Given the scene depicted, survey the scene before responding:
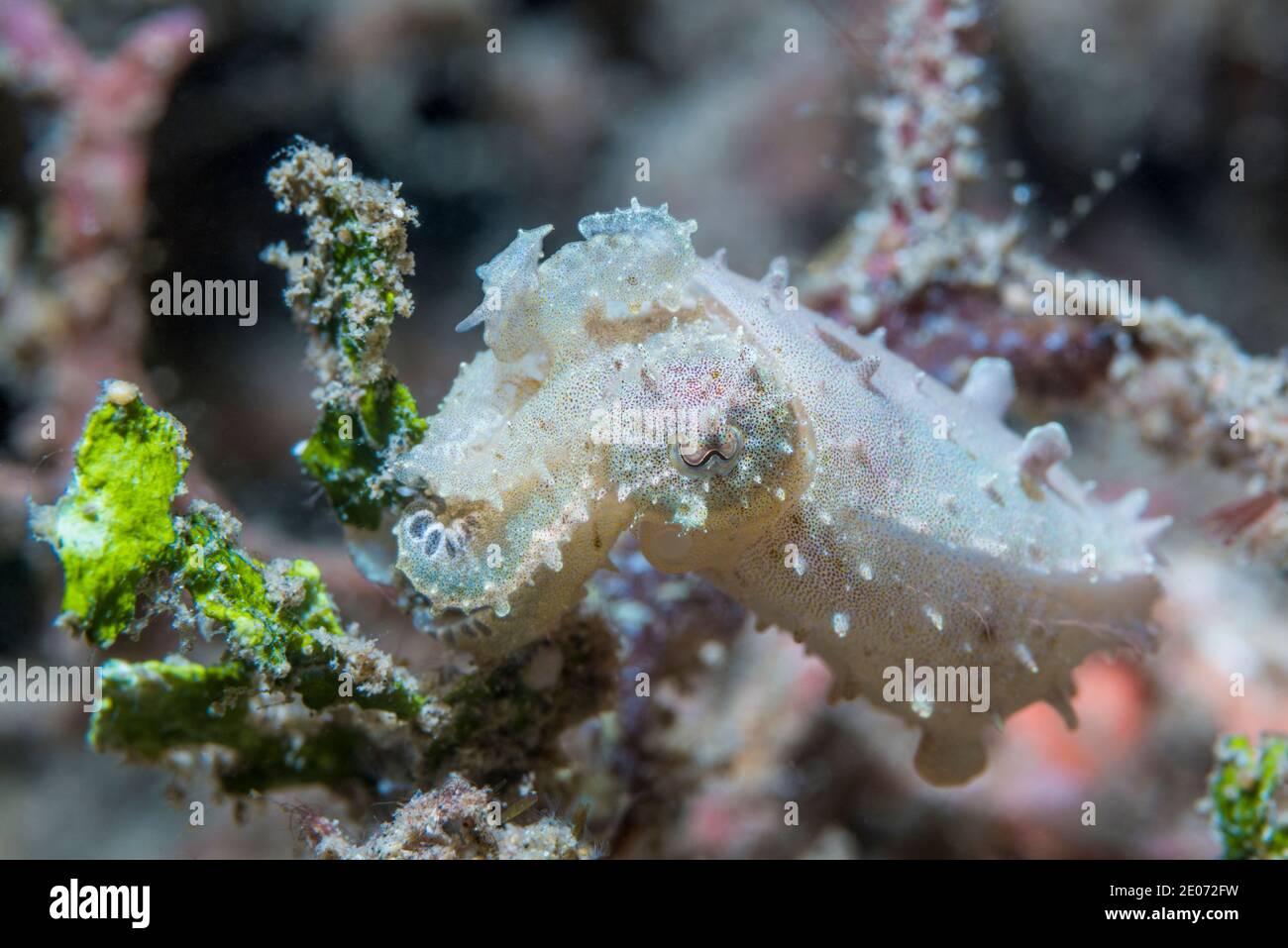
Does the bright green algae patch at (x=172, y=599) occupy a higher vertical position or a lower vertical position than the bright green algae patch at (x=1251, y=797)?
higher

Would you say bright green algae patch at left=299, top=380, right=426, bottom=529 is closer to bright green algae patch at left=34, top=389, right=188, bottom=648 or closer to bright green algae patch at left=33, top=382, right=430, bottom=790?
bright green algae patch at left=33, top=382, right=430, bottom=790

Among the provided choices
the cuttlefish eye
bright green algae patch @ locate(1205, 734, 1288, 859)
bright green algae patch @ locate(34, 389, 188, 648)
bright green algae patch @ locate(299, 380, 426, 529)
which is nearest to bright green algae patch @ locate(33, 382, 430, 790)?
bright green algae patch @ locate(34, 389, 188, 648)

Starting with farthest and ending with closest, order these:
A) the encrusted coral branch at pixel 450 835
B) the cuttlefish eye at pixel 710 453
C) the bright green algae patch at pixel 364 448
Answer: the bright green algae patch at pixel 364 448 → the encrusted coral branch at pixel 450 835 → the cuttlefish eye at pixel 710 453

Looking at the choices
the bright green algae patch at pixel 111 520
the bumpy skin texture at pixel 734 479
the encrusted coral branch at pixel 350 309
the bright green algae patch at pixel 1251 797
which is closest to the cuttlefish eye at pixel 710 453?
the bumpy skin texture at pixel 734 479

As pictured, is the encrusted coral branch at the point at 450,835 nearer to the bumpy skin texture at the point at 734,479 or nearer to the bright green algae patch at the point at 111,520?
the bumpy skin texture at the point at 734,479

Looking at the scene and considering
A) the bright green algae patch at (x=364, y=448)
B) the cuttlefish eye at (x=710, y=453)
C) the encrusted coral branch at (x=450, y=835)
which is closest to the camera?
the cuttlefish eye at (x=710, y=453)

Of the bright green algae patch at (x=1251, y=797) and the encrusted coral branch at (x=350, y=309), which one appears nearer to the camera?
the encrusted coral branch at (x=350, y=309)

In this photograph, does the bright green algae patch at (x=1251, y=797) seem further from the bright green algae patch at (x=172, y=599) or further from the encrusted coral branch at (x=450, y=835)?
the bright green algae patch at (x=172, y=599)

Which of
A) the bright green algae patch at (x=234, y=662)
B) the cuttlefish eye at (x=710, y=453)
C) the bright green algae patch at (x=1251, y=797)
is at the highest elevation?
the cuttlefish eye at (x=710, y=453)

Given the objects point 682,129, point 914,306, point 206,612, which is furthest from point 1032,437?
point 682,129
